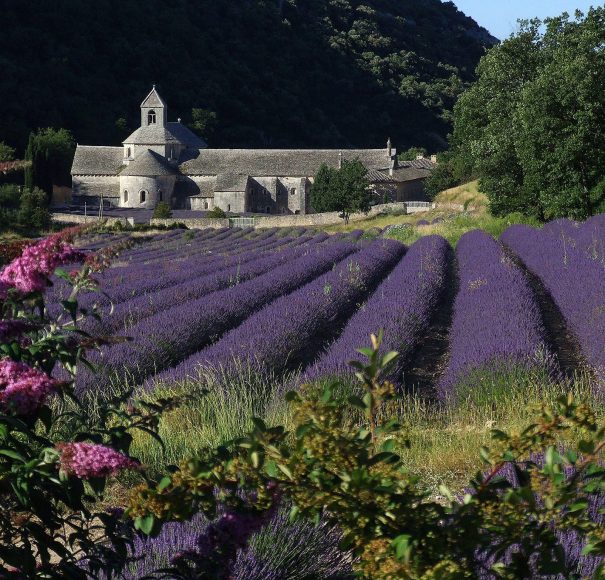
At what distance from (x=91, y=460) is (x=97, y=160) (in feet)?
273

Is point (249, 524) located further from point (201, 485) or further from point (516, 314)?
point (516, 314)

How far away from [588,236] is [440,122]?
103279mm

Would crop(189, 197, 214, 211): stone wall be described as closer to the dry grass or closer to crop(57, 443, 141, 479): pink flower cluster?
the dry grass

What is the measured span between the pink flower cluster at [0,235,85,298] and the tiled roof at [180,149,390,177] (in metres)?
80.3

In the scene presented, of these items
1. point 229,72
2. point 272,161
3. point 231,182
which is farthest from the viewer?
point 229,72

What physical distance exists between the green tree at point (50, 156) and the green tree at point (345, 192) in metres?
19.7

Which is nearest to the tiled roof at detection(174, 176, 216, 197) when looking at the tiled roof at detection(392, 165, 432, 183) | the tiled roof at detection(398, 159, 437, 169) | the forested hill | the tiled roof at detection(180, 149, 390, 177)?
the tiled roof at detection(180, 149, 390, 177)

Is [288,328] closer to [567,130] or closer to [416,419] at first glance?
[416,419]

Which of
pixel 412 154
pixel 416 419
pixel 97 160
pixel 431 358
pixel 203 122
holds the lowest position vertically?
pixel 431 358

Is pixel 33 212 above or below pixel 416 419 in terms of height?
above

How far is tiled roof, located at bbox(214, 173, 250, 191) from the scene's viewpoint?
260ft

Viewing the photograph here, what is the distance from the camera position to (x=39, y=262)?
106 inches

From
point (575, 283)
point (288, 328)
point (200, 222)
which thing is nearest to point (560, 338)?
point (575, 283)

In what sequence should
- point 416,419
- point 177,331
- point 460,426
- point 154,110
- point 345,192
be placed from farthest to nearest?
point 154,110, point 345,192, point 177,331, point 416,419, point 460,426
